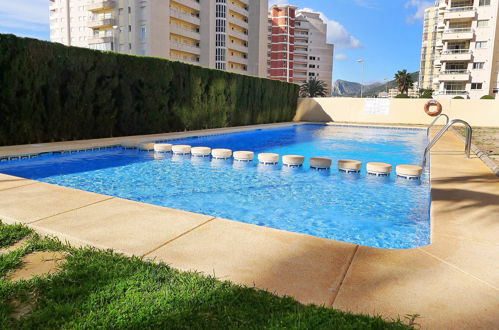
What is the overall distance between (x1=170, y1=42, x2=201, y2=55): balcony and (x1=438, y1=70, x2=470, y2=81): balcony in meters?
38.1

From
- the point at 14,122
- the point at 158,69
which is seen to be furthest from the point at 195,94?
the point at 14,122

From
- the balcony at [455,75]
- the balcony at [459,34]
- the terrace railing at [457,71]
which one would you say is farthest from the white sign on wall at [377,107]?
the balcony at [459,34]

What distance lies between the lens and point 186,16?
188ft

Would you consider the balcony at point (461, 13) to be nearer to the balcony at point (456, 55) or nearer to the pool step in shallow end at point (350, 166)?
the balcony at point (456, 55)

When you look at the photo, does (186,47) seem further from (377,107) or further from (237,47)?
(377,107)

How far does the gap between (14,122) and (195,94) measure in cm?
926

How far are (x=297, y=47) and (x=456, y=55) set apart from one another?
201ft

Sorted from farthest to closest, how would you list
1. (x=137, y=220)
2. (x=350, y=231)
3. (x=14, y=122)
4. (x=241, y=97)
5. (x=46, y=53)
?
(x=241, y=97), (x=46, y=53), (x=14, y=122), (x=350, y=231), (x=137, y=220)

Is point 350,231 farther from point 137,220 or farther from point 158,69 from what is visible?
point 158,69

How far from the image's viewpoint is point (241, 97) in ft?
78.3

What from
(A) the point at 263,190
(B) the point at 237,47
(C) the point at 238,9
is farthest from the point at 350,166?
(C) the point at 238,9

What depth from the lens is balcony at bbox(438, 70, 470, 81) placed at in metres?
51.8

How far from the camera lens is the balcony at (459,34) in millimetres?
50969

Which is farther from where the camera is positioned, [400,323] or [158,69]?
[158,69]
